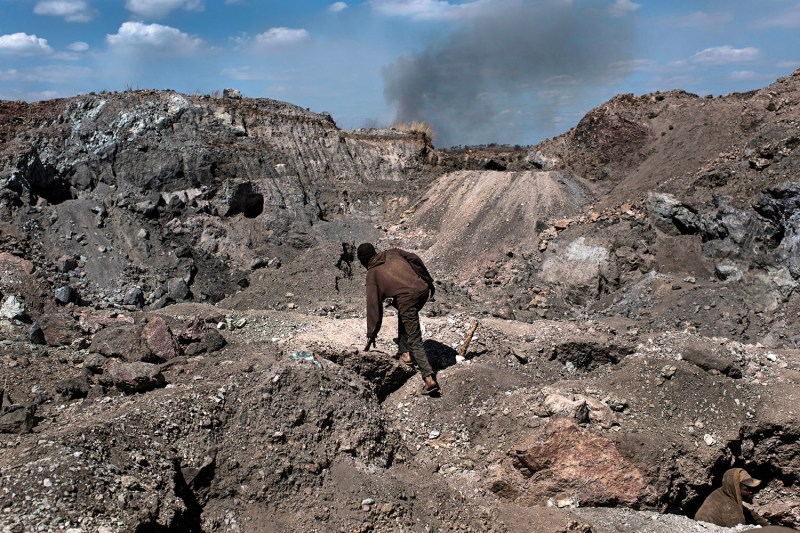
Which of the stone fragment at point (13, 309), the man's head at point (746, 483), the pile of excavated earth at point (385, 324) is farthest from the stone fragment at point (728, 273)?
the stone fragment at point (13, 309)

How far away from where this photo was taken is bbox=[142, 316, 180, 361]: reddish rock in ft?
22.0

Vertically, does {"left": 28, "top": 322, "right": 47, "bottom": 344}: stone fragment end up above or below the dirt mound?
below

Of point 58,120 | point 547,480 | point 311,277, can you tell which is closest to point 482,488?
point 547,480

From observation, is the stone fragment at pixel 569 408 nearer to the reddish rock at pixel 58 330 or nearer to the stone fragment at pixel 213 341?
the stone fragment at pixel 213 341

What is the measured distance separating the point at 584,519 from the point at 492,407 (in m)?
1.45

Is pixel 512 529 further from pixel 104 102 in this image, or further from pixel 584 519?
pixel 104 102

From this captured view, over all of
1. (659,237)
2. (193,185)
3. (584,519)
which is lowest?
(584,519)

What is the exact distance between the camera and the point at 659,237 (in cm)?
1383

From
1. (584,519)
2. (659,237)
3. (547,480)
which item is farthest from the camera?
(659,237)

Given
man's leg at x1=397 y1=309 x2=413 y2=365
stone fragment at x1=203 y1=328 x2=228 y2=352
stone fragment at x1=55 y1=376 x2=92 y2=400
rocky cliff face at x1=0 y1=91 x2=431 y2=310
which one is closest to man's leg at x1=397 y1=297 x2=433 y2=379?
man's leg at x1=397 y1=309 x2=413 y2=365

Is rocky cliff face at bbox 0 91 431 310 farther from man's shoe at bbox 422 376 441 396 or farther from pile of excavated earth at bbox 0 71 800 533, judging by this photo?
man's shoe at bbox 422 376 441 396

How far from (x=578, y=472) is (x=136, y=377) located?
4238 millimetres

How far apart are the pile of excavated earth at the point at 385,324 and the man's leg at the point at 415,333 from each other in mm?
387

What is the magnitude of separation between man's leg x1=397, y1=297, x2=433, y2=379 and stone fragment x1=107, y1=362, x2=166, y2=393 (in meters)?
2.47
